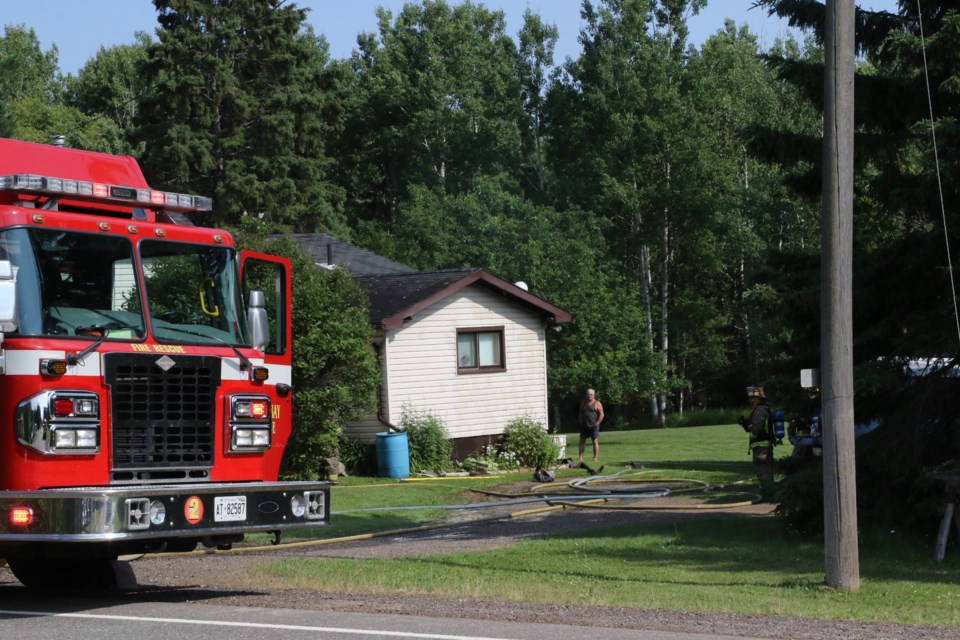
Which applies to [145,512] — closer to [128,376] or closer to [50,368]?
[128,376]

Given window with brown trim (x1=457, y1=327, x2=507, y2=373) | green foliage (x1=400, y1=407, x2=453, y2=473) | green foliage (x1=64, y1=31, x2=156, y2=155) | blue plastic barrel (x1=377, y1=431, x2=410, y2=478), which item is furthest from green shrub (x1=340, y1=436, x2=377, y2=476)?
green foliage (x1=64, y1=31, x2=156, y2=155)

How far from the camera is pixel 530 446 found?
1157 inches

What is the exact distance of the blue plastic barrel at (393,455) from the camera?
2661cm

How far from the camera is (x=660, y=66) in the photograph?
2122 inches

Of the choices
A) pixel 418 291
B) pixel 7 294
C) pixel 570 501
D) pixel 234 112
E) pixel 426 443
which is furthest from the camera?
pixel 234 112

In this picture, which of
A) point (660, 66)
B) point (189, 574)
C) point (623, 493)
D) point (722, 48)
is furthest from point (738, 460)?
point (722, 48)

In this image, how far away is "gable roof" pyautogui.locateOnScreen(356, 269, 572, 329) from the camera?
93.3ft

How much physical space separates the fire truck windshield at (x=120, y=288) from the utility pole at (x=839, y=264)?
5.27 meters

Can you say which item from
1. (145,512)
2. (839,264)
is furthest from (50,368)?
(839,264)

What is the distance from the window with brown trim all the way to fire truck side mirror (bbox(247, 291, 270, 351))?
752 inches

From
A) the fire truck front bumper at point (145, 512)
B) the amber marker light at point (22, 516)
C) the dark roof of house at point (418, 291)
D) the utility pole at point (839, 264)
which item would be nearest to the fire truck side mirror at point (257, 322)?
the fire truck front bumper at point (145, 512)

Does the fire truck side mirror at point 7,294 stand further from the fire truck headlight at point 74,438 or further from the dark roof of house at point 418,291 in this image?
the dark roof of house at point 418,291

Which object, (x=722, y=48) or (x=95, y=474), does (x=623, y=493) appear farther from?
(x=722, y=48)

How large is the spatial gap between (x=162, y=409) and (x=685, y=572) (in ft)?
18.4
